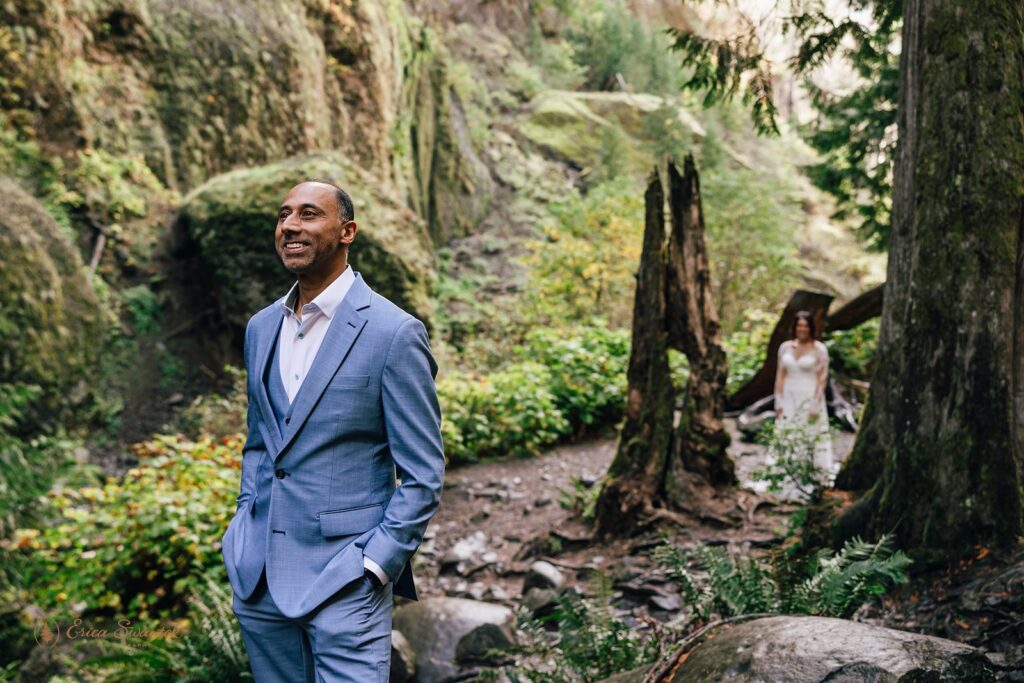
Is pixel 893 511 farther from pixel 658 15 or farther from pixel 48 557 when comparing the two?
pixel 658 15

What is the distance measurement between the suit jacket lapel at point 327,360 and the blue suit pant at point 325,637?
479mm

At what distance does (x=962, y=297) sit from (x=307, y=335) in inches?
143

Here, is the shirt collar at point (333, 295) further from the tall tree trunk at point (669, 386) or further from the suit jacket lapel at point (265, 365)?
the tall tree trunk at point (669, 386)

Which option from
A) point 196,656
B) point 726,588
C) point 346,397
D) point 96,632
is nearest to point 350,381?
point 346,397

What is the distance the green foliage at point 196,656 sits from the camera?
4266 mm

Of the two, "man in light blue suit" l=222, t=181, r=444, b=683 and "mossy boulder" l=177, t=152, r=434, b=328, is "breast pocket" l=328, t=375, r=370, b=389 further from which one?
"mossy boulder" l=177, t=152, r=434, b=328

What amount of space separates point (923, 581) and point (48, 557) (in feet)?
21.0

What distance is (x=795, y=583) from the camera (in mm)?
4266

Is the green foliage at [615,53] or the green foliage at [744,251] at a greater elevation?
the green foliage at [615,53]

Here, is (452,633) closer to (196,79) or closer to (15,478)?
(15,478)

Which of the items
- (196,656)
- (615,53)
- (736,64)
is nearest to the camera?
(196,656)

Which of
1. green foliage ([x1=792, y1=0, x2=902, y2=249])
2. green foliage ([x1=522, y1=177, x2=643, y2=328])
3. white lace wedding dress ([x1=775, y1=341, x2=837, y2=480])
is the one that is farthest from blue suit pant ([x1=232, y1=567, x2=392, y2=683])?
green foliage ([x1=522, y1=177, x2=643, y2=328])

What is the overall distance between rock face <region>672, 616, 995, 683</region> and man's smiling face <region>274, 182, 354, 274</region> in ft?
6.47

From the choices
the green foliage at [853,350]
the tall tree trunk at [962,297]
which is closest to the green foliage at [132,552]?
the tall tree trunk at [962,297]
